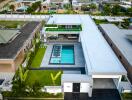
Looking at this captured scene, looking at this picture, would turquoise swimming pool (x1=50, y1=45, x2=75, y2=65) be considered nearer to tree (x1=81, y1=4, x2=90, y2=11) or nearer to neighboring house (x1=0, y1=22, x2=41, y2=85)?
neighboring house (x1=0, y1=22, x2=41, y2=85)

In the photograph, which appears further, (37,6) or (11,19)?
(37,6)

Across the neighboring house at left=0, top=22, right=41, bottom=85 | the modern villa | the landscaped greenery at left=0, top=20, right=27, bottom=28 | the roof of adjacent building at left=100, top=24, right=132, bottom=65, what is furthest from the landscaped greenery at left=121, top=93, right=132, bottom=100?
the landscaped greenery at left=0, top=20, right=27, bottom=28

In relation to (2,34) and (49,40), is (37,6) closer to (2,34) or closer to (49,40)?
(49,40)

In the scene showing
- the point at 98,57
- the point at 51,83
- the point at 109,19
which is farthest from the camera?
the point at 109,19

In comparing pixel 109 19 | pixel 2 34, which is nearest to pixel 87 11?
pixel 109 19

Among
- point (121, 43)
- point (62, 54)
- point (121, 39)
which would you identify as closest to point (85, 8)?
point (121, 39)

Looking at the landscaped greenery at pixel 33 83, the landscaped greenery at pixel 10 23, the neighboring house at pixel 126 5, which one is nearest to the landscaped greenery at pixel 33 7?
the landscaped greenery at pixel 10 23
